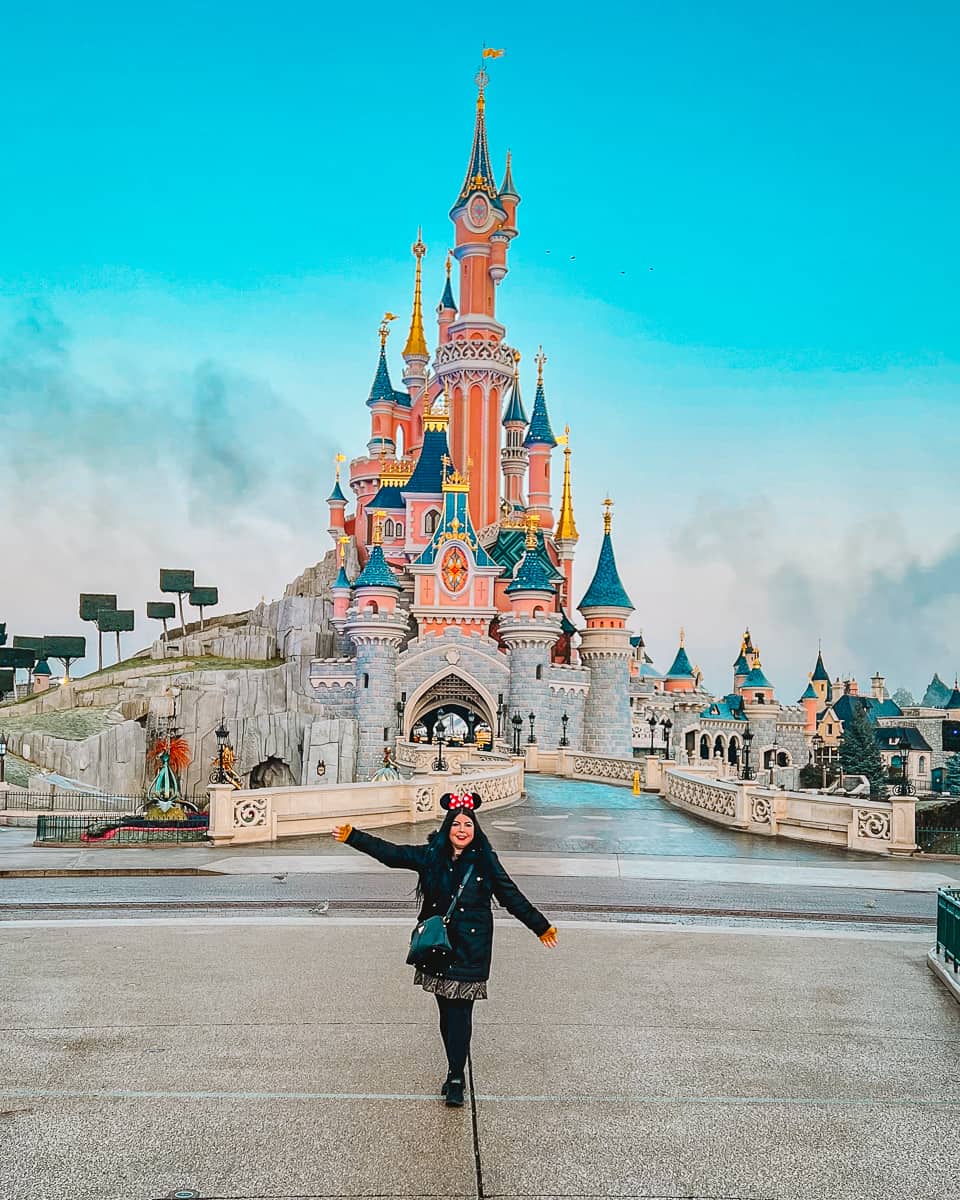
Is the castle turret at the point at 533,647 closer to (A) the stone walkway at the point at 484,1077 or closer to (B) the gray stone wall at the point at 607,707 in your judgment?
(B) the gray stone wall at the point at 607,707

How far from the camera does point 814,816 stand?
2084 centimetres

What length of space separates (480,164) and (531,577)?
3251cm

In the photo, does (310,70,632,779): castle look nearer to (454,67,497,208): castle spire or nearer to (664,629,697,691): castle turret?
(454,67,497,208): castle spire

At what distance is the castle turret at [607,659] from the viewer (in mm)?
60062

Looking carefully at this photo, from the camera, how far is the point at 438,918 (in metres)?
5.99

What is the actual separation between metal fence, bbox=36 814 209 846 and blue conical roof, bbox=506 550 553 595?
3142cm

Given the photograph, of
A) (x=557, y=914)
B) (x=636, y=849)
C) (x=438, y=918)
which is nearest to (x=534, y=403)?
(x=636, y=849)

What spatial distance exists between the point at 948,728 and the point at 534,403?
54.7 meters

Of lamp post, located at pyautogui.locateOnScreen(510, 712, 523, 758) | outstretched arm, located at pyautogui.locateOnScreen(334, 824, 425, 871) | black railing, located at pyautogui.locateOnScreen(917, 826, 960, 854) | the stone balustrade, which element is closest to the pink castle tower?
lamp post, located at pyautogui.locateOnScreen(510, 712, 523, 758)

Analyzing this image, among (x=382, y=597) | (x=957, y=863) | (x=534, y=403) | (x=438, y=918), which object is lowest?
(x=957, y=863)

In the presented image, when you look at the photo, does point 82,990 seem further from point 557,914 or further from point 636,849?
point 636,849

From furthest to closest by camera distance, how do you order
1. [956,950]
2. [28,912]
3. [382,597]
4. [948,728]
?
[948,728] < [382,597] < [28,912] < [956,950]

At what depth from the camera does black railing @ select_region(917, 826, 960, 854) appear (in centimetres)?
1938

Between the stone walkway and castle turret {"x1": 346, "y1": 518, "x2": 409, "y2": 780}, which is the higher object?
castle turret {"x1": 346, "y1": 518, "x2": 409, "y2": 780}
